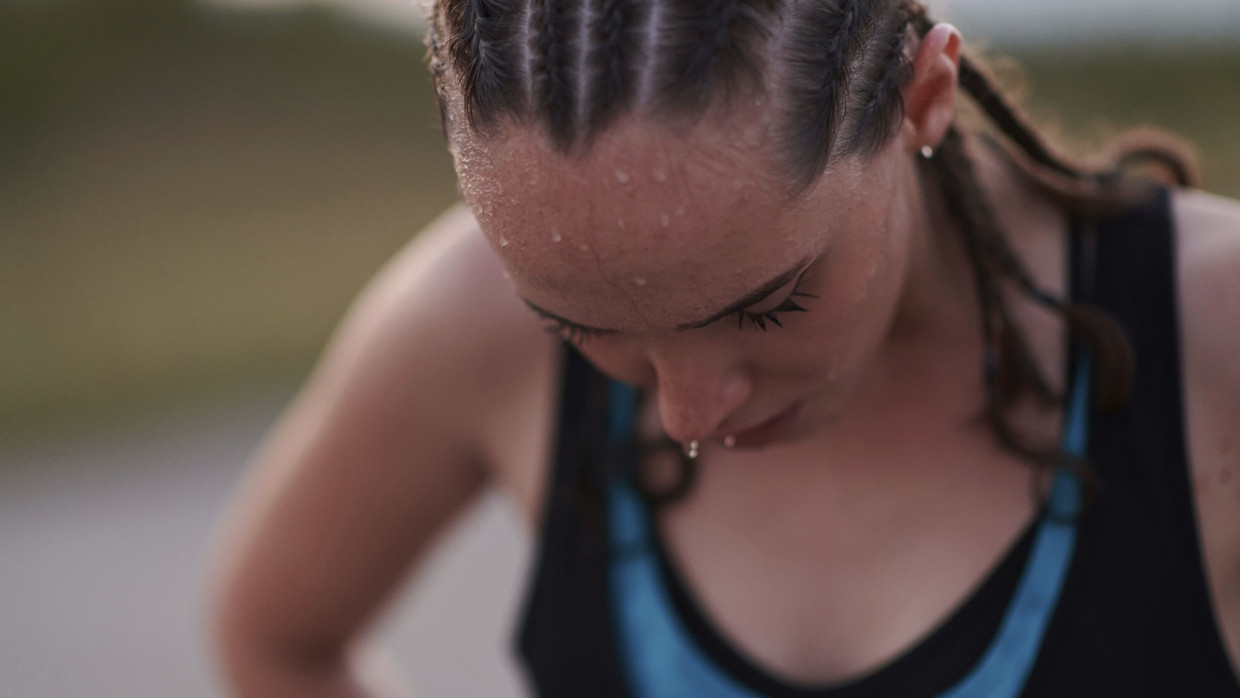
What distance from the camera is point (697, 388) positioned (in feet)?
→ 3.10

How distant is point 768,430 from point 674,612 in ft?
1.18

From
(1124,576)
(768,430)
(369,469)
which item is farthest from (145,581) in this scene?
(1124,576)

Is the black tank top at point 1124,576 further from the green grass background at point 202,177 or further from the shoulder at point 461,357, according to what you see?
the green grass background at point 202,177

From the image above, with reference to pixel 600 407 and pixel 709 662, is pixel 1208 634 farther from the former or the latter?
pixel 600 407

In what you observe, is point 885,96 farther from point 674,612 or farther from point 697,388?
point 674,612

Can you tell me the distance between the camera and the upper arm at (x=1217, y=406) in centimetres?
112

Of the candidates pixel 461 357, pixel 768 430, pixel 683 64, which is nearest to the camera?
pixel 683 64

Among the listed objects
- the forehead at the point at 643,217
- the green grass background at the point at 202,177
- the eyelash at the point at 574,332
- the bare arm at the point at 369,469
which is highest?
the forehead at the point at 643,217

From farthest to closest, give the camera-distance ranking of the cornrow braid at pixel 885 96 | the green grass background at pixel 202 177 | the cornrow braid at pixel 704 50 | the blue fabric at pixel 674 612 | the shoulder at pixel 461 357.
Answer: the green grass background at pixel 202 177
the shoulder at pixel 461 357
the blue fabric at pixel 674 612
the cornrow braid at pixel 885 96
the cornrow braid at pixel 704 50

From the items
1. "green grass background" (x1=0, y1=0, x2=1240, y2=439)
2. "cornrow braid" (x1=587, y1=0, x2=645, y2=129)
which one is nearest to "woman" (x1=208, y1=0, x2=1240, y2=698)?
"cornrow braid" (x1=587, y1=0, x2=645, y2=129)

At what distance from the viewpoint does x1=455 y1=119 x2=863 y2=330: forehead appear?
782 millimetres

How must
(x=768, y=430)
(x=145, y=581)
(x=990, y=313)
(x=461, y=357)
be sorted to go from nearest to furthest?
1. (x=768, y=430)
2. (x=990, y=313)
3. (x=461, y=357)
4. (x=145, y=581)

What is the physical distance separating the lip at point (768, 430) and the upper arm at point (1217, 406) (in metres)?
0.45

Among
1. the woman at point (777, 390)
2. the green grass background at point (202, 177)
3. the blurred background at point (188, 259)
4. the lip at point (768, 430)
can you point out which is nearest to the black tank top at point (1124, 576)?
the woman at point (777, 390)
